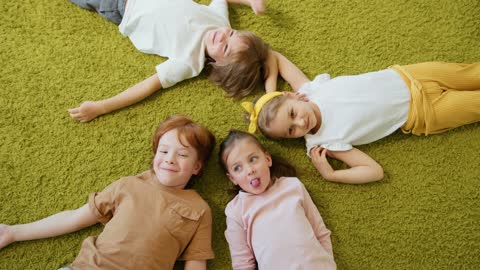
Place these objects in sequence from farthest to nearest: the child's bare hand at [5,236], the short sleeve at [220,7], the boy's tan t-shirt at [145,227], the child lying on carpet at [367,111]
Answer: the short sleeve at [220,7] → the child lying on carpet at [367,111] → the child's bare hand at [5,236] → the boy's tan t-shirt at [145,227]

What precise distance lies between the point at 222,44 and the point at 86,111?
571 mm

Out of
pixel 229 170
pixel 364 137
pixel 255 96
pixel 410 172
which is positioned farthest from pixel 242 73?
pixel 410 172

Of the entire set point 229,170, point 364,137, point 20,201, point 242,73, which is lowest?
point 20,201

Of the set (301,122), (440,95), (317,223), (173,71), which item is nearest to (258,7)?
(173,71)

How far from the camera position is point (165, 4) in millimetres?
1522

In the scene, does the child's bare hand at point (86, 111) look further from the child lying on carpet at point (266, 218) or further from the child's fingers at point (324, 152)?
the child's fingers at point (324, 152)

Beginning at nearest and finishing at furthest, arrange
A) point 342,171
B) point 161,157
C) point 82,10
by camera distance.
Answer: point 161,157 → point 342,171 → point 82,10

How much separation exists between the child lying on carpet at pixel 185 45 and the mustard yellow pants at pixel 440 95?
1.70 ft

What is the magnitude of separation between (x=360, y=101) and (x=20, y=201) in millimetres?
1256

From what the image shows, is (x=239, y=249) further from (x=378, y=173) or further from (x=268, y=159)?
(x=378, y=173)

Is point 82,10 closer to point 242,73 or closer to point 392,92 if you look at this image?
point 242,73

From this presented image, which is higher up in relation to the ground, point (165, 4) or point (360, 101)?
point (165, 4)

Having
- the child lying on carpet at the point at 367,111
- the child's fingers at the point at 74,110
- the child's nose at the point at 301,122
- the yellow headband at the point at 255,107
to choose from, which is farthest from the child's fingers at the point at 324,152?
the child's fingers at the point at 74,110

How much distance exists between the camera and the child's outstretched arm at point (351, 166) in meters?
1.33
